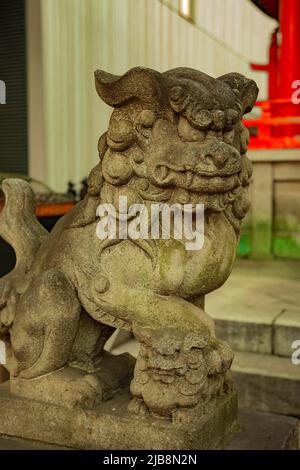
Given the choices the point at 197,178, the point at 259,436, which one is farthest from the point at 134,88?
the point at 259,436

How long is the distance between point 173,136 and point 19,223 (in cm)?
67

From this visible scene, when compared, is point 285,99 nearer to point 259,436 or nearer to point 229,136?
point 229,136

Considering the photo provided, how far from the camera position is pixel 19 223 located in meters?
2.00

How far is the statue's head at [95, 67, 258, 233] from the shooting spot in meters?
1.61

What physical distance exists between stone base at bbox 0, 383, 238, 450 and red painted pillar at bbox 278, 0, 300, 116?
3.90 meters

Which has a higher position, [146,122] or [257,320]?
[146,122]

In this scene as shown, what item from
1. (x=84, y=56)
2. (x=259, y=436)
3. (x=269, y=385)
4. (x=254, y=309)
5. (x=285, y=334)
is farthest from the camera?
(x=84, y=56)

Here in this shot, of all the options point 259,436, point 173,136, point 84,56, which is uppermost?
point 84,56

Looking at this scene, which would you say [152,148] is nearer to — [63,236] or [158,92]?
[158,92]

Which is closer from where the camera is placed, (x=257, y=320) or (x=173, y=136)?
(x=173, y=136)

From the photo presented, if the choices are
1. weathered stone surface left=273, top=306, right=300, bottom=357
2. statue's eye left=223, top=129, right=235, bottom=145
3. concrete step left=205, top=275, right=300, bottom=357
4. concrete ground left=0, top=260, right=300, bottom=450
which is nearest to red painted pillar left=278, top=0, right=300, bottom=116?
concrete ground left=0, top=260, right=300, bottom=450

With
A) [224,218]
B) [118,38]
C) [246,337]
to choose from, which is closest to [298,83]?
[118,38]

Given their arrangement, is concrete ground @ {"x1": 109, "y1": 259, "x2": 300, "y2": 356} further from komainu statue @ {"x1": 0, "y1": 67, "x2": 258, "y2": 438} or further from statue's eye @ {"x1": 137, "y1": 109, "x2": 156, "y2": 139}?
statue's eye @ {"x1": 137, "y1": 109, "x2": 156, "y2": 139}

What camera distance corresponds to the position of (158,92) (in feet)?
5.29
